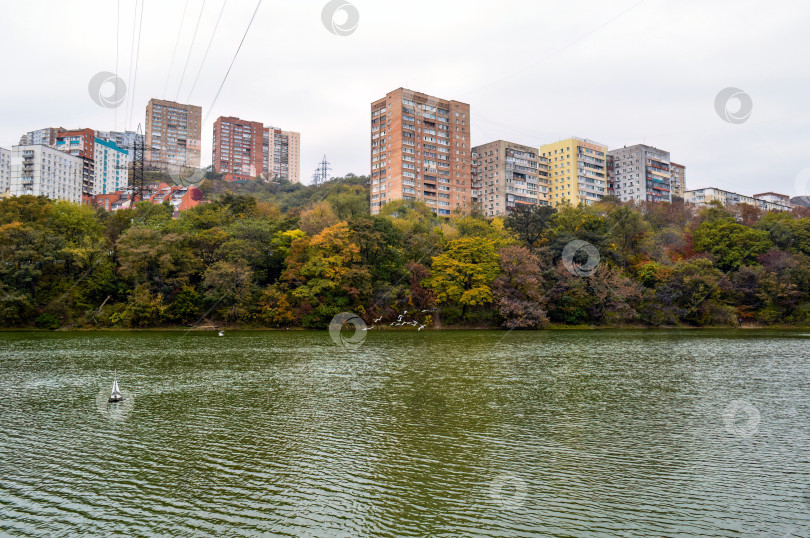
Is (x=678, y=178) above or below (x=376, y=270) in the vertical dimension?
above

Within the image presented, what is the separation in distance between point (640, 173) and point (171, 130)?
139742 millimetres

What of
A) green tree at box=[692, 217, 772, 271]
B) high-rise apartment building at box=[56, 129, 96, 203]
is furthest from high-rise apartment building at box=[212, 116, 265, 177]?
green tree at box=[692, 217, 772, 271]

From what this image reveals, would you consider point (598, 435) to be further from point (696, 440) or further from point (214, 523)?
point (214, 523)

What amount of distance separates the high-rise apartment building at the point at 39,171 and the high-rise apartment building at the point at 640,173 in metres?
124

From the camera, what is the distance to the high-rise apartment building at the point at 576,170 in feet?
368

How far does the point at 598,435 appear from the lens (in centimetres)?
1287

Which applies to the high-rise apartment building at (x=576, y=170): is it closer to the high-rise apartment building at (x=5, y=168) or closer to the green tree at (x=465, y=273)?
the green tree at (x=465, y=273)

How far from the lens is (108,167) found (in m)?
134

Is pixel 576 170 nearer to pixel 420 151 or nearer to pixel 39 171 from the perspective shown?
pixel 420 151

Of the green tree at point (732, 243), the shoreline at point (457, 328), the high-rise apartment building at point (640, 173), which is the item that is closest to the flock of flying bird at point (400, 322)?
the shoreline at point (457, 328)

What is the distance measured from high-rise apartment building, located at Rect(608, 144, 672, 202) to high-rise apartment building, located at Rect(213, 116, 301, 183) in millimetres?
96426

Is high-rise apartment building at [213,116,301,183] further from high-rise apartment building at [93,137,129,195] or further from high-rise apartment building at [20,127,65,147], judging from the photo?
high-rise apartment building at [20,127,65,147]

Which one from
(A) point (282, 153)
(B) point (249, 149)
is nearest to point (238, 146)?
(B) point (249, 149)

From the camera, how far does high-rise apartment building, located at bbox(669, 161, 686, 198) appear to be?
144625 millimetres
